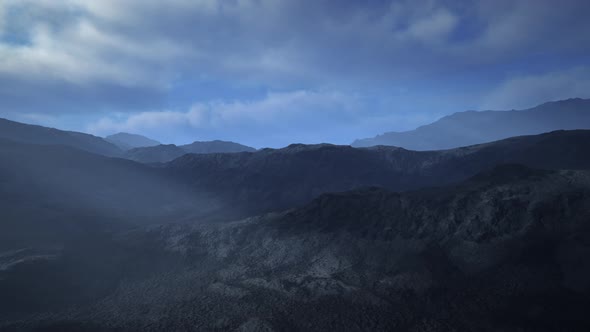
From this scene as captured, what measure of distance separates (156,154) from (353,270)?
5747 inches

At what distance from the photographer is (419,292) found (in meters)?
27.4

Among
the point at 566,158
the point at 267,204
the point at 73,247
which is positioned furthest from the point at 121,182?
the point at 566,158

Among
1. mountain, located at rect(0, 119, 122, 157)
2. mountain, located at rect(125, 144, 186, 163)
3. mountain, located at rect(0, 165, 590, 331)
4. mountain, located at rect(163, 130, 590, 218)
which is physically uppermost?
mountain, located at rect(0, 119, 122, 157)

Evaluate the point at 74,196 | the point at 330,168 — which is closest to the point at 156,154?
the point at 74,196

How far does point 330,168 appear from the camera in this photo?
91.4 meters

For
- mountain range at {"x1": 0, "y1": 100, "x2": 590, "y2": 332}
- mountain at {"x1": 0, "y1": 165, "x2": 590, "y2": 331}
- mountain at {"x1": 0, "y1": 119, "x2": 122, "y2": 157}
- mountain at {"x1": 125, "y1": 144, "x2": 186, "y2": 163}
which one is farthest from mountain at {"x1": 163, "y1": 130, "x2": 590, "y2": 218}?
mountain at {"x1": 0, "y1": 119, "x2": 122, "y2": 157}

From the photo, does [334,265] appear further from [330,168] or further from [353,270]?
[330,168]

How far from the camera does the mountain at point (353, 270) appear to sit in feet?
82.0

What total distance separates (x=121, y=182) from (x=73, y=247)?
4396cm

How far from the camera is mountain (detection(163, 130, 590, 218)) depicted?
7419 centimetres

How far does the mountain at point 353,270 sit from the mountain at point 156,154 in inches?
4763

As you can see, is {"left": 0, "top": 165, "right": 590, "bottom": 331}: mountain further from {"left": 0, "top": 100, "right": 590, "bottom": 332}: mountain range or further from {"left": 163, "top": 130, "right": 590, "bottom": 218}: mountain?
{"left": 163, "top": 130, "right": 590, "bottom": 218}: mountain

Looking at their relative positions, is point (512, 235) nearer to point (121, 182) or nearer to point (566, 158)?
point (566, 158)

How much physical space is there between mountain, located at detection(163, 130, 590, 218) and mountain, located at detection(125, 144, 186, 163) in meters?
57.4
